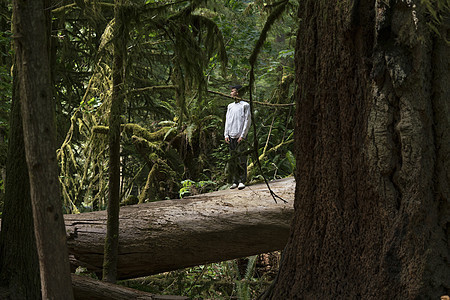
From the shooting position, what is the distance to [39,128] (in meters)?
3.16

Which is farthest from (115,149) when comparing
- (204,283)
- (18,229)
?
(204,283)

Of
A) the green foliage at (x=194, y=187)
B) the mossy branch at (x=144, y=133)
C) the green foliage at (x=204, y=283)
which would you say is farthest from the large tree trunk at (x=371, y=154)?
the mossy branch at (x=144, y=133)

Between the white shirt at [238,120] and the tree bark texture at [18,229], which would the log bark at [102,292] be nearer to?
the tree bark texture at [18,229]

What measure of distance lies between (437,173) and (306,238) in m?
1.20

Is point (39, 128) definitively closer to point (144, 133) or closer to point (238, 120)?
point (238, 120)

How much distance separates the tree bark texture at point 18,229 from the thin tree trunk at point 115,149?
1.20 metres

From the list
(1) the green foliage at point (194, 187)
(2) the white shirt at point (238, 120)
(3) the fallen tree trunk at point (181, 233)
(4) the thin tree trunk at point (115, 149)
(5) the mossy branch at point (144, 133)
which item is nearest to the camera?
(4) the thin tree trunk at point (115, 149)

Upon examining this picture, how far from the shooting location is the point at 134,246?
22.7 feet

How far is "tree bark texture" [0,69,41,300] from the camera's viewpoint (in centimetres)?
482

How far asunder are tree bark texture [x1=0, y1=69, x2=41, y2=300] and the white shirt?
611 centimetres

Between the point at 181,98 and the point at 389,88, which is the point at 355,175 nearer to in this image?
the point at 389,88

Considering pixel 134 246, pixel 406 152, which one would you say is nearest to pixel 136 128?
pixel 134 246

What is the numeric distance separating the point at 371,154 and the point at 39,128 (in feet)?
7.61

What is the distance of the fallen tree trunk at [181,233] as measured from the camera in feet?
22.7
